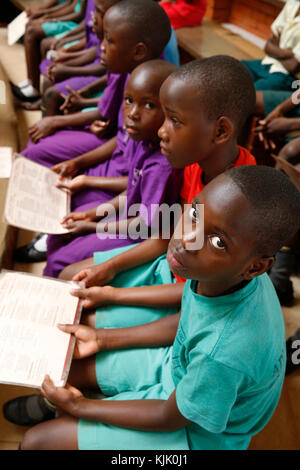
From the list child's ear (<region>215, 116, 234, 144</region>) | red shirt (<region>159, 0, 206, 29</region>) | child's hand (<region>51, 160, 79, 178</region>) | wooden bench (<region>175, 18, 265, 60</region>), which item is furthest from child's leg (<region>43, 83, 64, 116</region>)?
child's ear (<region>215, 116, 234, 144</region>)

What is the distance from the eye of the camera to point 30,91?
254cm

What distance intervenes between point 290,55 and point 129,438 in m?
1.81

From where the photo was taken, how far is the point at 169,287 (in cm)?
97

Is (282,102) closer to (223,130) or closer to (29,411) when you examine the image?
(223,130)

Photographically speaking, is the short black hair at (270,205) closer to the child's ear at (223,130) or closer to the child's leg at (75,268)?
the child's ear at (223,130)

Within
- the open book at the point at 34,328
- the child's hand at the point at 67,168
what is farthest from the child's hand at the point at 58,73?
the open book at the point at 34,328

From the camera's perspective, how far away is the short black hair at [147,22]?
1206 mm

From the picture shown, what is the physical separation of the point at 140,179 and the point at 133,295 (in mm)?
341

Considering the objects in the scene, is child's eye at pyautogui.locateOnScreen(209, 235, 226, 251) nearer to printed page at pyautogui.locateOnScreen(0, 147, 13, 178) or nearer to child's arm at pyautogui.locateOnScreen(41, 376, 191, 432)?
child's arm at pyautogui.locateOnScreen(41, 376, 191, 432)

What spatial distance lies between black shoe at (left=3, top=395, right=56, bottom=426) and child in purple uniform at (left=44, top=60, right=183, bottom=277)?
1.24ft

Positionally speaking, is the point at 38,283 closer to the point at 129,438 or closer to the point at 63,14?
the point at 129,438

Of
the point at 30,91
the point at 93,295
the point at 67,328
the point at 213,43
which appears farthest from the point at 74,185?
the point at 213,43

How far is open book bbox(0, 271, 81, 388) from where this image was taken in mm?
803

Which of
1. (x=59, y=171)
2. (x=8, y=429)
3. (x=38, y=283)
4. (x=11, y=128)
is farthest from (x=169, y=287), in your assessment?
(x=11, y=128)
